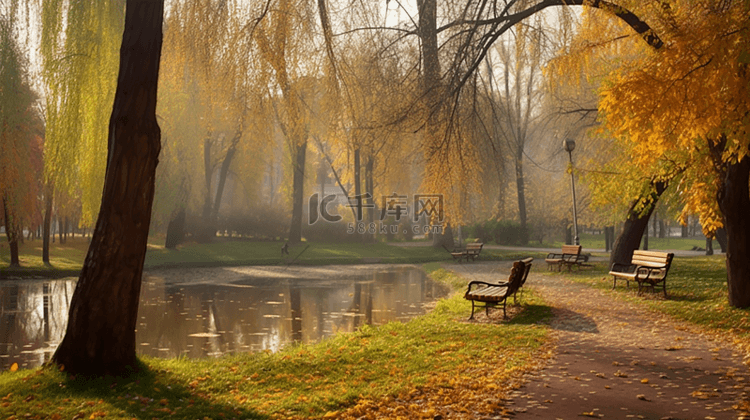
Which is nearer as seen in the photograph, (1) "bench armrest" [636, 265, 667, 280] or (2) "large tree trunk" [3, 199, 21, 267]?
(1) "bench armrest" [636, 265, 667, 280]

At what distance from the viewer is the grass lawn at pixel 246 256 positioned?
22958mm

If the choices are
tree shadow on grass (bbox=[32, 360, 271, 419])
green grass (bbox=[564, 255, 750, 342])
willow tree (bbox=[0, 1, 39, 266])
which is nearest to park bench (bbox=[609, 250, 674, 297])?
green grass (bbox=[564, 255, 750, 342])

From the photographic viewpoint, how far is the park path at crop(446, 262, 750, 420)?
484cm

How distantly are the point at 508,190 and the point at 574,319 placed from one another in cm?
3261

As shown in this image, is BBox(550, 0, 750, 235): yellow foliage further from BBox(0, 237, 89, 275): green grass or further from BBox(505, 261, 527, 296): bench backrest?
BBox(0, 237, 89, 275): green grass

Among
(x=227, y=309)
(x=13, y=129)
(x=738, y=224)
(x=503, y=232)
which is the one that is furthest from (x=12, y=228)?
(x=503, y=232)

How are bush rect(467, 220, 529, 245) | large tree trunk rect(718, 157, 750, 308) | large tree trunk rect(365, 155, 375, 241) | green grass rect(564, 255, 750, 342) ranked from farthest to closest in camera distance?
bush rect(467, 220, 529, 245) → large tree trunk rect(365, 155, 375, 241) → large tree trunk rect(718, 157, 750, 308) → green grass rect(564, 255, 750, 342)

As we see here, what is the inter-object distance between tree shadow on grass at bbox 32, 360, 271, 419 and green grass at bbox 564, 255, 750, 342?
7.11 meters

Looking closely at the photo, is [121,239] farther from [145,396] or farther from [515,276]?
[515,276]

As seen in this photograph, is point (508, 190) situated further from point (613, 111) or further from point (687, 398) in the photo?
point (687, 398)

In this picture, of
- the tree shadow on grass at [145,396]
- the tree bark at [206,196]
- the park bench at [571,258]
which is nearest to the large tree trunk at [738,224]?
the park bench at [571,258]

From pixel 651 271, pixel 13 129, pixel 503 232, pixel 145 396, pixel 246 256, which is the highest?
pixel 13 129

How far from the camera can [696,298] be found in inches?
450

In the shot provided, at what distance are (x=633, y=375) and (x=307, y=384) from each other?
3529mm
